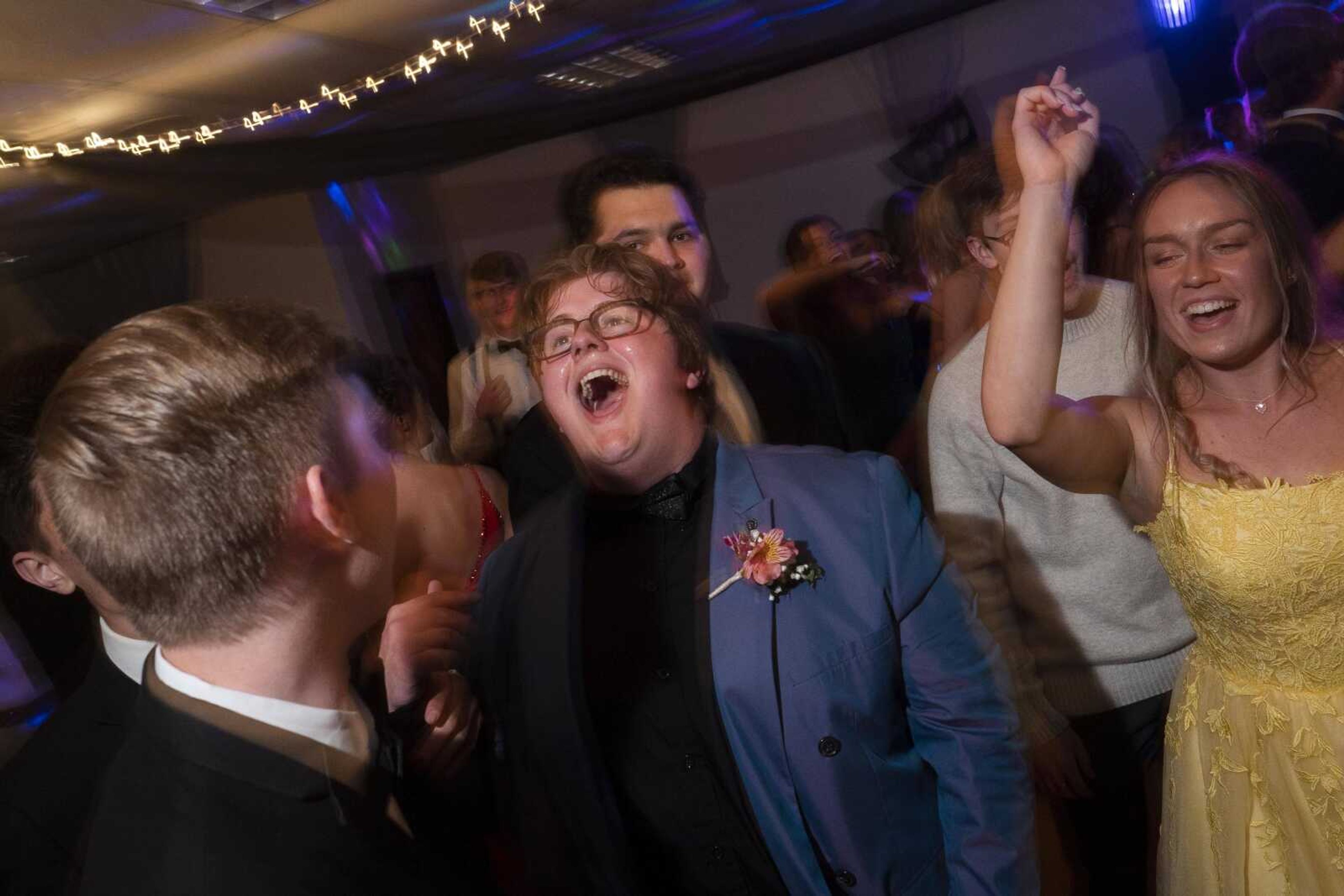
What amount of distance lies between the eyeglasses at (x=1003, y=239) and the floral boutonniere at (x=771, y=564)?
40 cm

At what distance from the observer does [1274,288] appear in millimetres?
868

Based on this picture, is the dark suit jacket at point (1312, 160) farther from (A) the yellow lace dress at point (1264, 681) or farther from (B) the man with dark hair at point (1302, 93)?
(A) the yellow lace dress at point (1264, 681)

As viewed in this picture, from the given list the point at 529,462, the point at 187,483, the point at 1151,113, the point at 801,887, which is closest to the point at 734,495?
the point at 529,462

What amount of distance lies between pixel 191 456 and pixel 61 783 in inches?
10.5

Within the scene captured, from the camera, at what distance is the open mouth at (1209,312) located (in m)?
0.86

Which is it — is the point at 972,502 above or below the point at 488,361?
below

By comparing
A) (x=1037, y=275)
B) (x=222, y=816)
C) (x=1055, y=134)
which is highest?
(x=1055, y=134)

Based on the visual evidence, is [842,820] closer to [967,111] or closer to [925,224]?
[925,224]

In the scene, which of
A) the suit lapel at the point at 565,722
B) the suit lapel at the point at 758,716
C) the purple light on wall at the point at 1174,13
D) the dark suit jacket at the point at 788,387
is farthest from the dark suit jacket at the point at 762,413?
the purple light on wall at the point at 1174,13

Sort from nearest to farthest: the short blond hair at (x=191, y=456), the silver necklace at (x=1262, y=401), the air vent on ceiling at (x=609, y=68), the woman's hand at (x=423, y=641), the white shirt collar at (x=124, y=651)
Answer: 1. the short blond hair at (x=191, y=456)
2. the white shirt collar at (x=124, y=651)
3. the woman's hand at (x=423, y=641)
4. the air vent on ceiling at (x=609, y=68)
5. the silver necklace at (x=1262, y=401)

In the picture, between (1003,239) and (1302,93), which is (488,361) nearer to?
(1003,239)

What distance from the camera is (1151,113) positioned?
3.01 feet

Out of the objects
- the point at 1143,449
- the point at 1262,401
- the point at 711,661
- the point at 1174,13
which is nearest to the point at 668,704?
the point at 711,661

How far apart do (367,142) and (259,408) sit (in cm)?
30
